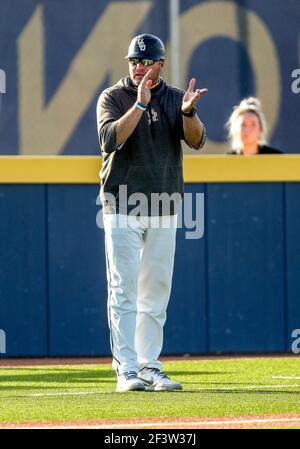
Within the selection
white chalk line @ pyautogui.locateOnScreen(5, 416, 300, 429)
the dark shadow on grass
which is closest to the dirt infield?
white chalk line @ pyautogui.locateOnScreen(5, 416, 300, 429)

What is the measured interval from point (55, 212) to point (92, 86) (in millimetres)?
5091

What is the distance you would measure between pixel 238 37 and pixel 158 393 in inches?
330

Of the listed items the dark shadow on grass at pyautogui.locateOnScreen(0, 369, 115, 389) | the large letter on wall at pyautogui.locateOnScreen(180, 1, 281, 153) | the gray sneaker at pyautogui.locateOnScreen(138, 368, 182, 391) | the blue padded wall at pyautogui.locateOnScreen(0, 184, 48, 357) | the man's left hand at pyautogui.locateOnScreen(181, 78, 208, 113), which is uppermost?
the large letter on wall at pyautogui.locateOnScreen(180, 1, 281, 153)

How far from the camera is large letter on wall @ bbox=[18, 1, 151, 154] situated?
15.1 meters

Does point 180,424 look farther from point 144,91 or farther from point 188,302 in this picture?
point 188,302

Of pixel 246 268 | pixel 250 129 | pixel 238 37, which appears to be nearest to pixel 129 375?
pixel 246 268

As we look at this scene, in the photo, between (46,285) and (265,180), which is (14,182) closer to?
(46,285)

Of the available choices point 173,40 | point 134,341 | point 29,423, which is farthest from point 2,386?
point 173,40

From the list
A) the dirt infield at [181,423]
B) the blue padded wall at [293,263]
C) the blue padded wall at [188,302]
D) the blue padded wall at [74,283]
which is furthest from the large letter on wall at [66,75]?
the dirt infield at [181,423]

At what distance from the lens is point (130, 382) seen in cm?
753

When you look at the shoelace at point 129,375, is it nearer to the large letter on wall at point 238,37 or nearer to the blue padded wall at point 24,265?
the blue padded wall at point 24,265

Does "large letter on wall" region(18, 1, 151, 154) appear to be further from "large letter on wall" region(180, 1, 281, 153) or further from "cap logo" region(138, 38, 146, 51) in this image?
"cap logo" region(138, 38, 146, 51)

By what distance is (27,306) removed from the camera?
10281 mm

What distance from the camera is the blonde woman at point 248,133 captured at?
1050 centimetres
